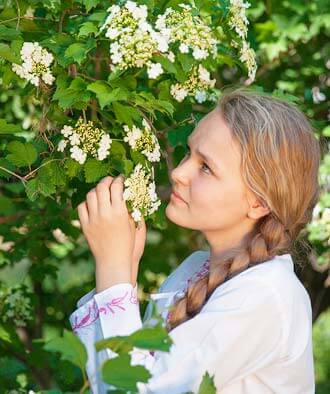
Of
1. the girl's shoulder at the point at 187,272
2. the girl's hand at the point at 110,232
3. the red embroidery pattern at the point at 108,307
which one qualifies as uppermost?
the girl's hand at the point at 110,232

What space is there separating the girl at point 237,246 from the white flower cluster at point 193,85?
0.27 metres

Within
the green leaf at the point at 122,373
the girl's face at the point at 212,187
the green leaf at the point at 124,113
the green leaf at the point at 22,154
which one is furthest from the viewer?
the green leaf at the point at 22,154

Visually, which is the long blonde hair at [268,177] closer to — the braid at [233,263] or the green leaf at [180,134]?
the braid at [233,263]

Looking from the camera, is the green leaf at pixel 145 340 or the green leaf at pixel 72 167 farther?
the green leaf at pixel 72 167

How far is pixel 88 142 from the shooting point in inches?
95.0

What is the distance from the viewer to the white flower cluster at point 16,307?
157 inches

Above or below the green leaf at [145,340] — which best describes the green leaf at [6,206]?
below

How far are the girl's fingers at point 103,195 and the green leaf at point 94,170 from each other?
52 millimetres

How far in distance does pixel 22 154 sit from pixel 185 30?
0.54 metres

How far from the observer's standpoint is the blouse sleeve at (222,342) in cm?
205

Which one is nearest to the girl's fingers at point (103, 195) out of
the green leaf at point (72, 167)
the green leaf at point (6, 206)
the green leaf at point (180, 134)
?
the green leaf at point (72, 167)

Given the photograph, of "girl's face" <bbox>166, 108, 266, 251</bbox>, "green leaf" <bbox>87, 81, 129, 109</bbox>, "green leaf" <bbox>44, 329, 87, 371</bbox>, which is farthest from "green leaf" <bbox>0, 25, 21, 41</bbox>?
"green leaf" <bbox>44, 329, 87, 371</bbox>

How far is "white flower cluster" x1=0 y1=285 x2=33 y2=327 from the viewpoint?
3.99 meters

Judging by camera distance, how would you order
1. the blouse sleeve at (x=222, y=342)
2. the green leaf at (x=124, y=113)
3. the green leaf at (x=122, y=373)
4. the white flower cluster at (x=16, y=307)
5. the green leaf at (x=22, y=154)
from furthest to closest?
the white flower cluster at (x=16, y=307), the green leaf at (x=22, y=154), the green leaf at (x=124, y=113), the blouse sleeve at (x=222, y=342), the green leaf at (x=122, y=373)
